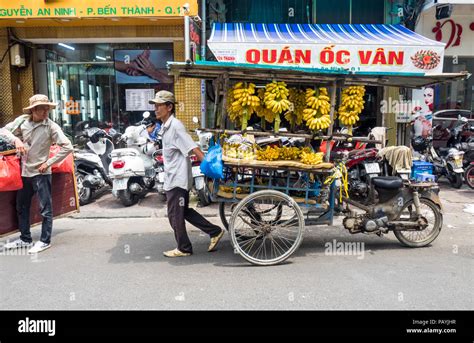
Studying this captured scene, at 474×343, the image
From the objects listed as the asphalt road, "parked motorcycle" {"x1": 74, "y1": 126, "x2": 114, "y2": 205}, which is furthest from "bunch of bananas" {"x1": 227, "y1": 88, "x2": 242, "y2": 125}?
"parked motorcycle" {"x1": 74, "y1": 126, "x2": 114, "y2": 205}

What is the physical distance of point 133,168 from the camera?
23.1 feet

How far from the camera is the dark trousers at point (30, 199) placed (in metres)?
4.91

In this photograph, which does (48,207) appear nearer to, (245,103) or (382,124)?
(245,103)

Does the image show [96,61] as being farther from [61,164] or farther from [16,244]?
[16,244]

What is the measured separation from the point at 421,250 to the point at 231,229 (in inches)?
93.3

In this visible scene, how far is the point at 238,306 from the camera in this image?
3.50 metres

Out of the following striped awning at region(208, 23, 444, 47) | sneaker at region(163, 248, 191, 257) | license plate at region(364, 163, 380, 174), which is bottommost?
sneaker at region(163, 248, 191, 257)

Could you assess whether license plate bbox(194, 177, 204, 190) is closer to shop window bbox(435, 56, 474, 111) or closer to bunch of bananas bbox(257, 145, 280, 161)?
bunch of bananas bbox(257, 145, 280, 161)

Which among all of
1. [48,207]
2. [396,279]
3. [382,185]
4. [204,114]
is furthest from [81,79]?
[396,279]

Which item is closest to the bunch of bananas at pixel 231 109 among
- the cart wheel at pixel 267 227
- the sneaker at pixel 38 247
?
the cart wheel at pixel 267 227

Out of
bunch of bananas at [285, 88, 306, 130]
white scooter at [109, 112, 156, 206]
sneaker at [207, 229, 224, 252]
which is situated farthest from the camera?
white scooter at [109, 112, 156, 206]

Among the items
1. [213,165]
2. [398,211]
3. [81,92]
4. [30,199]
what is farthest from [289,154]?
[81,92]

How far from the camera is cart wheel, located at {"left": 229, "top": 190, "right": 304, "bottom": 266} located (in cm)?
436

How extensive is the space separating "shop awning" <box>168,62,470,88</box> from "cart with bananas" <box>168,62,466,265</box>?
0.03 feet
